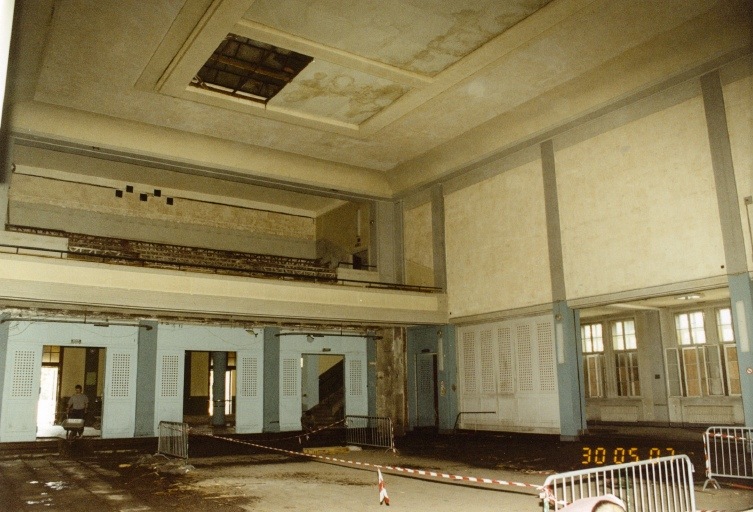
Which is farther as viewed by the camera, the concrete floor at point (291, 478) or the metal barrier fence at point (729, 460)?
the metal barrier fence at point (729, 460)

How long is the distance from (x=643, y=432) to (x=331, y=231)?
493 inches

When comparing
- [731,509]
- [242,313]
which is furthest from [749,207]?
[242,313]

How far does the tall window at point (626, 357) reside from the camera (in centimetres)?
1927

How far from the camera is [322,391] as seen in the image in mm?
23750

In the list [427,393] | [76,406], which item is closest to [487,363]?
[427,393]

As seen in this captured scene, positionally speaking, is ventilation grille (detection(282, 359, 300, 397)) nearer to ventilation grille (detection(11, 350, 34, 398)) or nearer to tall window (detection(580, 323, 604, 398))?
ventilation grille (detection(11, 350, 34, 398))

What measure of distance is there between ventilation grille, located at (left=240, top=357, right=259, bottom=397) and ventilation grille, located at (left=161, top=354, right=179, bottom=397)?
1899mm

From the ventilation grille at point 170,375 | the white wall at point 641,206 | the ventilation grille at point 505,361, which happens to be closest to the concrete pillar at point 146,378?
the ventilation grille at point 170,375

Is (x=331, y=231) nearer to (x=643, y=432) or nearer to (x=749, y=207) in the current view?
(x=643, y=432)

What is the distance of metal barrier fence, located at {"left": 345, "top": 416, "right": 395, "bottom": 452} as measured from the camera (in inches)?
620

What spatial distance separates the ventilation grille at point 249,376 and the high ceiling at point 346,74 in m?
5.44

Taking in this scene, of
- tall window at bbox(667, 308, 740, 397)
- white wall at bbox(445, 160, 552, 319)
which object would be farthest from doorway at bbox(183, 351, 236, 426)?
tall window at bbox(667, 308, 740, 397)

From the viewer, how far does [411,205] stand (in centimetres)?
1939

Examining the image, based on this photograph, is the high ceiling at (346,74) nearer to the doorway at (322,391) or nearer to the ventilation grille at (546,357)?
the ventilation grille at (546,357)
